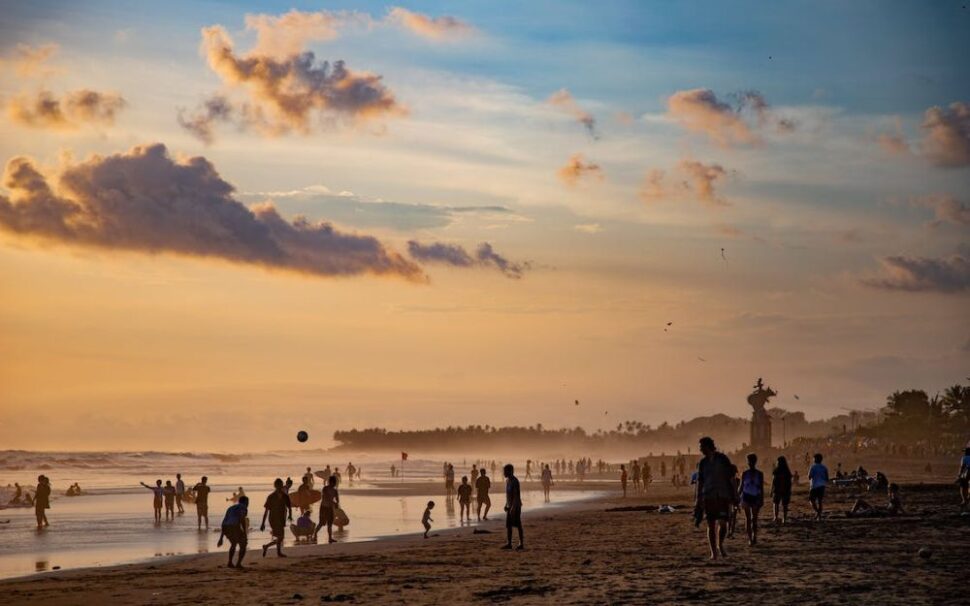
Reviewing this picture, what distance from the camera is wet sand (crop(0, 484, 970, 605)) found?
47.0 ft

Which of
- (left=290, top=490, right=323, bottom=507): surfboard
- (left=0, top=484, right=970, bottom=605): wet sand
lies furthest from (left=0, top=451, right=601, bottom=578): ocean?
(left=0, top=484, right=970, bottom=605): wet sand

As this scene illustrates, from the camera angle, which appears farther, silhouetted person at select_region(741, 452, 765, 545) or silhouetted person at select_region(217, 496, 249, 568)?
silhouetted person at select_region(741, 452, 765, 545)

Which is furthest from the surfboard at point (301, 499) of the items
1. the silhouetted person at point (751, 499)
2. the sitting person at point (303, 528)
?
the silhouetted person at point (751, 499)

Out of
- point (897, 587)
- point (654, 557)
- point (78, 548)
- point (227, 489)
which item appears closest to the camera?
point (897, 587)

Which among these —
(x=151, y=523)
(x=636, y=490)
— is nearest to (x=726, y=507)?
(x=151, y=523)

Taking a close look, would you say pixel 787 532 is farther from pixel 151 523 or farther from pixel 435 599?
pixel 151 523

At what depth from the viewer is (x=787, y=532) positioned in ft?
78.9

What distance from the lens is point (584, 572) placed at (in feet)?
57.1

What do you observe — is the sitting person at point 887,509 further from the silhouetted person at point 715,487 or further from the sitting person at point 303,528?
the sitting person at point 303,528

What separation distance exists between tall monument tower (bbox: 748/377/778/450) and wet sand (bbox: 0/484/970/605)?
2707 inches

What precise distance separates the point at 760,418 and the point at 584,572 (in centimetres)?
8243

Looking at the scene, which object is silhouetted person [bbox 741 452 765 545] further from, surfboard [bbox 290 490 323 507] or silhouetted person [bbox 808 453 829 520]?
surfboard [bbox 290 490 323 507]

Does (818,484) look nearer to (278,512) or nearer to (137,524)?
(278,512)

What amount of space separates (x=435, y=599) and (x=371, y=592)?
1491mm
